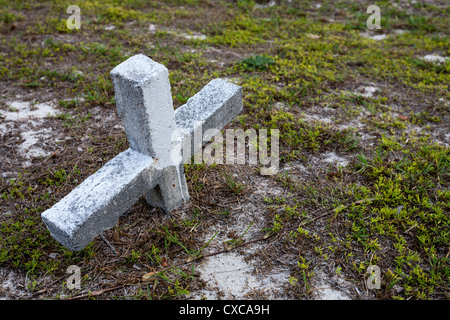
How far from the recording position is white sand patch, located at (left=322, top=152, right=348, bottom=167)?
9.76 ft

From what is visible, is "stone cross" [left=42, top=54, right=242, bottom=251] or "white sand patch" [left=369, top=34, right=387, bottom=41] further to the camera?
"white sand patch" [left=369, top=34, right=387, bottom=41]

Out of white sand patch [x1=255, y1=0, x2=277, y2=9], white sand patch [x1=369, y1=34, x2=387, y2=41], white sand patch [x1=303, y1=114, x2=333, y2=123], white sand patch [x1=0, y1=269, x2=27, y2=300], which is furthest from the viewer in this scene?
white sand patch [x1=255, y1=0, x2=277, y2=9]

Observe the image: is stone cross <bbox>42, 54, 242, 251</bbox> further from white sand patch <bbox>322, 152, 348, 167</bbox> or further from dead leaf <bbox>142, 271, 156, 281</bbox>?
white sand patch <bbox>322, 152, 348, 167</bbox>

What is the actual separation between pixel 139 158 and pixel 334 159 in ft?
5.40

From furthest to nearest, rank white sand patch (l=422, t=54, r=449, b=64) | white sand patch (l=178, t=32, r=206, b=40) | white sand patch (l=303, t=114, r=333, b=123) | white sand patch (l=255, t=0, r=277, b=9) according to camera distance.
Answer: white sand patch (l=255, t=0, r=277, b=9), white sand patch (l=178, t=32, r=206, b=40), white sand patch (l=422, t=54, r=449, b=64), white sand patch (l=303, t=114, r=333, b=123)

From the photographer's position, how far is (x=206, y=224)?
96.3 inches

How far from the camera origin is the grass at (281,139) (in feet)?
7.26

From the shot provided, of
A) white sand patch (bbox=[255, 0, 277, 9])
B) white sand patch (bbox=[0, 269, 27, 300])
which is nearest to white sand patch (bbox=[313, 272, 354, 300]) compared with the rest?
white sand patch (bbox=[0, 269, 27, 300])

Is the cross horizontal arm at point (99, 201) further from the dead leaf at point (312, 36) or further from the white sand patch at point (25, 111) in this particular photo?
the dead leaf at point (312, 36)

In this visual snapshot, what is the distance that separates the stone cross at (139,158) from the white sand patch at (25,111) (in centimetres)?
175

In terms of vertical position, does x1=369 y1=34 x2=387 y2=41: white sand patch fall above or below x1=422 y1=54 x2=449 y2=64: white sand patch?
above

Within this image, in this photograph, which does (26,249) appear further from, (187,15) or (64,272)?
(187,15)

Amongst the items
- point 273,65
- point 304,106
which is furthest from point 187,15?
point 304,106
